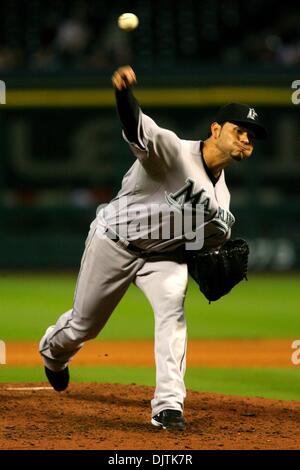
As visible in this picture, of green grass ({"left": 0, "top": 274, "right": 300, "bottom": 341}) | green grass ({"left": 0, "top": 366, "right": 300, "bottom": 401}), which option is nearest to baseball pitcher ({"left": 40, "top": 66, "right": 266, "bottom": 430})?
green grass ({"left": 0, "top": 366, "right": 300, "bottom": 401})

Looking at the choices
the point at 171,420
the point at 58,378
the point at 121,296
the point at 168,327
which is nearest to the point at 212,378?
the point at 58,378

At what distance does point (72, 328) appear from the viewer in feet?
17.6

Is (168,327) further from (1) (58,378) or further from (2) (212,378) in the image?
(2) (212,378)

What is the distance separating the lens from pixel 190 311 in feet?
35.4

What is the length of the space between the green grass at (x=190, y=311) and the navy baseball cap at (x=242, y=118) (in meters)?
4.21

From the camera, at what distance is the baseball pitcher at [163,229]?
480 centimetres

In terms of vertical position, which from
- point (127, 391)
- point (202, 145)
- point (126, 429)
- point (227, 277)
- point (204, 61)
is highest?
point (204, 61)

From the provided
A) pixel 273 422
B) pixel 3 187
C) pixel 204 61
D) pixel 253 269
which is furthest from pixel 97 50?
pixel 273 422

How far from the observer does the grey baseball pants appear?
4.84 metres

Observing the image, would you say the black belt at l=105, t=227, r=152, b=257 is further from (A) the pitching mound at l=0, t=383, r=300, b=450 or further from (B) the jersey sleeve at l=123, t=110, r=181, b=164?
(A) the pitching mound at l=0, t=383, r=300, b=450

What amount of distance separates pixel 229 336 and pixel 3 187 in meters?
7.12

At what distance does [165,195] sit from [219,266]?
0.50 metres

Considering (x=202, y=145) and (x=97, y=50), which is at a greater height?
(x=97, y=50)

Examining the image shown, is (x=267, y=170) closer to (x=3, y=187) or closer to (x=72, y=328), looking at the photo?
(x=3, y=187)
